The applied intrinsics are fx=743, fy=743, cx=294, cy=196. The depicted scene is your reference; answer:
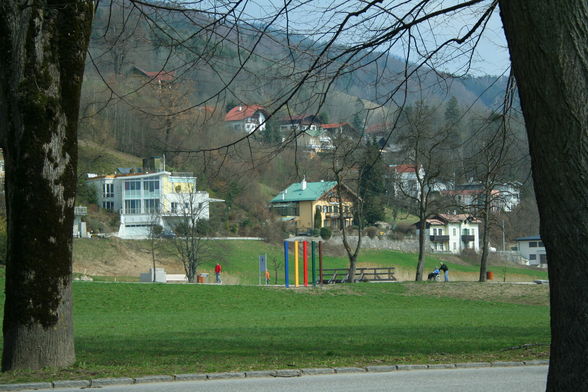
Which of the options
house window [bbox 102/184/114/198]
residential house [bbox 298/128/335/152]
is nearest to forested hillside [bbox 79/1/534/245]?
residential house [bbox 298/128/335/152]

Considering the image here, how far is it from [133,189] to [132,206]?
2401 mm

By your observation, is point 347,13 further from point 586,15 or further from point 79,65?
point 586,15

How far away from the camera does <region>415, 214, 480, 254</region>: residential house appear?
103750 millimetres

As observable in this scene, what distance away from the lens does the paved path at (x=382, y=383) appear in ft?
29.4

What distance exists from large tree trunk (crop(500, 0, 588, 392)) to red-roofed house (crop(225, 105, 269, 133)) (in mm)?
5322

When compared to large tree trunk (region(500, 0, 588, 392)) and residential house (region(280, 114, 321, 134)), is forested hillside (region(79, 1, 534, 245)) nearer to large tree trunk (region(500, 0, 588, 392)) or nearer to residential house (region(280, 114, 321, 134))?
residential house (region(280, 114, 321, 134))

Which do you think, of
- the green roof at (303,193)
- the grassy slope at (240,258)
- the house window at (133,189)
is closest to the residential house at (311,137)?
the grassy slope at (240,258)

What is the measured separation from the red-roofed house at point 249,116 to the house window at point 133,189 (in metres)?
78.4

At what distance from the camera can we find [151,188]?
87.6 m

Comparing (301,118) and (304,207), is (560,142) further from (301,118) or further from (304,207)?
(304,207)

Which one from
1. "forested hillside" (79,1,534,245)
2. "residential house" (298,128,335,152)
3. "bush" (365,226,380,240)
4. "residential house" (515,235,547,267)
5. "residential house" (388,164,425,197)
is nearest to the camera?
"forested hillside" (79,1,534,245)

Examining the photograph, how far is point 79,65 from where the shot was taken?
1013cm

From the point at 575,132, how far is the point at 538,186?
16.5 inches

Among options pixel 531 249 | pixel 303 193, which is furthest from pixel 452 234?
pixel 303 193
